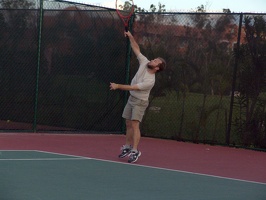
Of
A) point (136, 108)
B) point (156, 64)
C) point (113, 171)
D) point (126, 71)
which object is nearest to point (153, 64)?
point (156, 64)

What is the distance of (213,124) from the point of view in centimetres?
1225

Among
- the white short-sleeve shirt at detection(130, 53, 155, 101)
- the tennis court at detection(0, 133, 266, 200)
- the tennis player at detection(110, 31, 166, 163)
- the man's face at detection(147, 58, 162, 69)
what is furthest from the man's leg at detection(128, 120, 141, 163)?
the man's face at detection(147, 58, 162, 69)

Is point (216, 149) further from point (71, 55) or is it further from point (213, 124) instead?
point (71, 55)

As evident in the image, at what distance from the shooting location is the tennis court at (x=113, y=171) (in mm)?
6895

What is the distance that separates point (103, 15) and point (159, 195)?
634 cm

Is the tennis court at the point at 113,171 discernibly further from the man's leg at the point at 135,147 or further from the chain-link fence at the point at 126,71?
the chain-link fence at the point at 126,71

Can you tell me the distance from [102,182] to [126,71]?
5.75 m

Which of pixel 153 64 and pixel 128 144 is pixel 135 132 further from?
pixel 153 64

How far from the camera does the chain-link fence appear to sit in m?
11.8

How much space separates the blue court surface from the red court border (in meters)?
0.58

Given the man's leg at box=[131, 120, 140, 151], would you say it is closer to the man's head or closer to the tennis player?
the tennis player

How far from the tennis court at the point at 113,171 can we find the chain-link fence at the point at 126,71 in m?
0.59

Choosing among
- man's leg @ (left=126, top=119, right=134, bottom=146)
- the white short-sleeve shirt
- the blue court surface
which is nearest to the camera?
the blue court surface

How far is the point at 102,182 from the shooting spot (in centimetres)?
746
